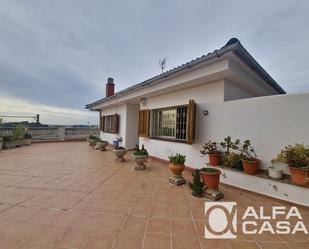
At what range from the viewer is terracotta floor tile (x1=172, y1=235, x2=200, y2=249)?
1.90 m

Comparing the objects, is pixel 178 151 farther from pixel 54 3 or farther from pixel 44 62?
pixel 44 62

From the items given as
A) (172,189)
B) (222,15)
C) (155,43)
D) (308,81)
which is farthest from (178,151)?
(308,81)

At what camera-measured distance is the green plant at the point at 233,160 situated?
4008 millimetres

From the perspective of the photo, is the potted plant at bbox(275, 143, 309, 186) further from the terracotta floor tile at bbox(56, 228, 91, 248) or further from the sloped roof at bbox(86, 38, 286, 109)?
the terracotta floor tile at bbox(56, 228, 91, 248)

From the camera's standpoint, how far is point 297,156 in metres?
3.06

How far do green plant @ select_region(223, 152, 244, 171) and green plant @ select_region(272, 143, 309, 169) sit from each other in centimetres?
90

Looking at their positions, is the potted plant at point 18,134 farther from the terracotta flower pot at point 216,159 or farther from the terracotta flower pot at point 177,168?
the terracotta flower pot at point 216,159

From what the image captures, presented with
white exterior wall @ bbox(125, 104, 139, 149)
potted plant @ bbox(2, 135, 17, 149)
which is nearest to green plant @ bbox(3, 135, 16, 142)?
potted plant @ bbox(2, 135, 17, 149)

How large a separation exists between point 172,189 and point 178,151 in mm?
2240

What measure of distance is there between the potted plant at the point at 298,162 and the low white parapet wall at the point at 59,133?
1474 centimetres

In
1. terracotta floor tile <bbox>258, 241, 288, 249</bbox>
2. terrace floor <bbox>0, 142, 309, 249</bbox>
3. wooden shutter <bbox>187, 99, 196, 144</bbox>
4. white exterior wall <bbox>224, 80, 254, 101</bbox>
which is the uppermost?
white exterior wall <bbox>224, 80, 254, 101</bbox>

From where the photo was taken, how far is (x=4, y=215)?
2.50 meters

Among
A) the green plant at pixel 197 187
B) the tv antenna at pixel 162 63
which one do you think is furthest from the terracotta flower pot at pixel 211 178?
the tv antenna at pixel 162 63

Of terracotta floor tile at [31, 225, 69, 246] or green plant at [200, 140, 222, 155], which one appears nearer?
terracotta floor tile at [31, 225, 69, 246]
